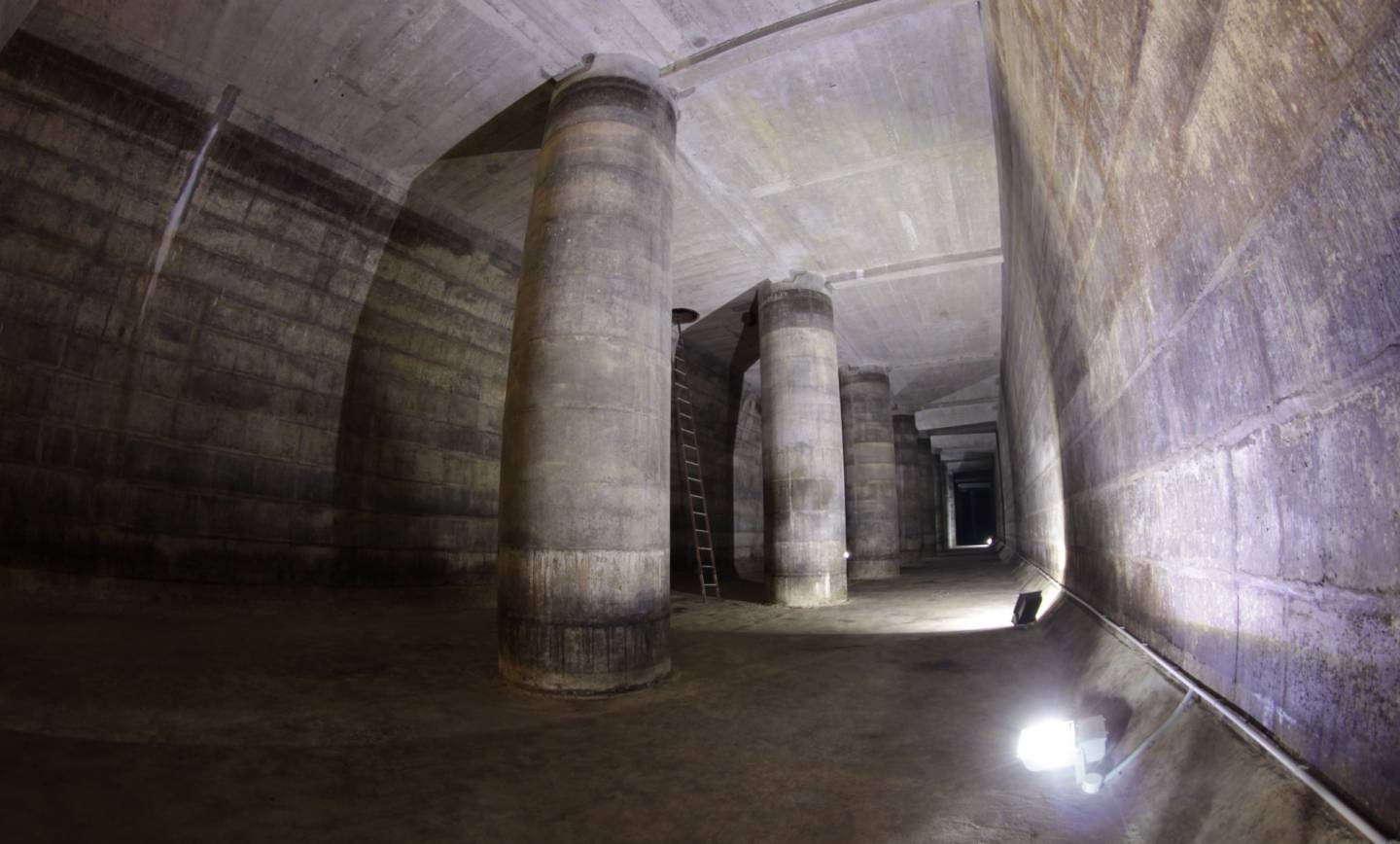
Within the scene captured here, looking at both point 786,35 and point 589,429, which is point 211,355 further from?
point 786,35

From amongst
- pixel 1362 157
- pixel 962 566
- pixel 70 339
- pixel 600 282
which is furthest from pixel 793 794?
pixel 962 566

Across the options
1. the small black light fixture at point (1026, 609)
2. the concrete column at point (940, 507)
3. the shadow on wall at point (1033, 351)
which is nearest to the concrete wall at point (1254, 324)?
the shadow on wall at point (1033, 351)

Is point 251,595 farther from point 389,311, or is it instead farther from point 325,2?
point 325,2

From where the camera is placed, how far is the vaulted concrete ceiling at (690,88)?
22.9 ft

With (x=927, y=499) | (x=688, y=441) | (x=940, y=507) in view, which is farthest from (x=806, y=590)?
(x=940, y=507)

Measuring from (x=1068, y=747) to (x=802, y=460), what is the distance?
909 centimetres

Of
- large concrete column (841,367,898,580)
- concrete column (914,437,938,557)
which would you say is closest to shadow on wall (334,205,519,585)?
large concrete column (841,367,898,580)

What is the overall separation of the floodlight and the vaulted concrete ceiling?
6.93 meters

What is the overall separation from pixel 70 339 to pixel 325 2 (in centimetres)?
495

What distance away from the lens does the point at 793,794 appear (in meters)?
3.38

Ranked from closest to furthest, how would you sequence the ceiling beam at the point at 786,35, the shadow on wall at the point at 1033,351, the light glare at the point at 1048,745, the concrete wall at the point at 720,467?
the light glare at the point at 1048,745 < the shadow on wall at the point at 1033,351 < the ceiling beam at the point at 786,35 < the concrete wall at the point at 720,467

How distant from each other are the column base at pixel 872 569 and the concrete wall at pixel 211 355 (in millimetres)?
11122

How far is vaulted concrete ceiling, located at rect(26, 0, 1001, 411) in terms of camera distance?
6969 millimetres

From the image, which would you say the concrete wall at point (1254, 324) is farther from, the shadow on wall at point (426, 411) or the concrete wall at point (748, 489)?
the concrete wall at point (748, 489)
